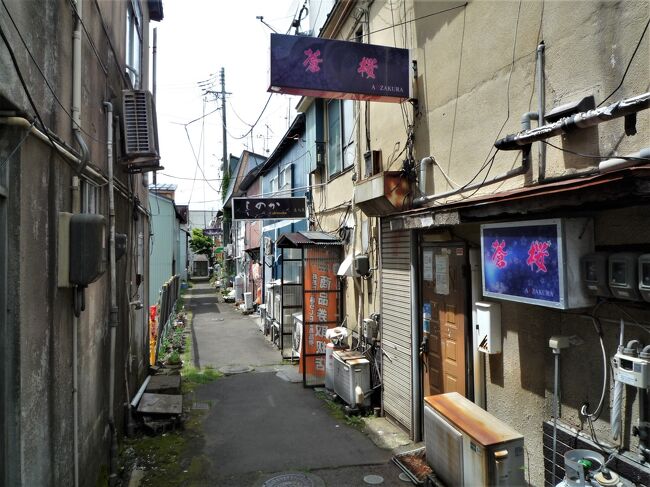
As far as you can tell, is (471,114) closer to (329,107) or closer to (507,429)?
(507,429)

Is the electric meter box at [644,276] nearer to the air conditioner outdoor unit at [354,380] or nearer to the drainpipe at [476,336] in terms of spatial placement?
the drainpipe at [476,336]

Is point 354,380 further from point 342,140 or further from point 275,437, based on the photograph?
point 342,140

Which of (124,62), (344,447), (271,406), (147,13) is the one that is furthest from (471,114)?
(147,13)

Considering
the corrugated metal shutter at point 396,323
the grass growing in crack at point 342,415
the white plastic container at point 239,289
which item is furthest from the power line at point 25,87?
the white plastic container at point 239,289

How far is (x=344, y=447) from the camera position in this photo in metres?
6.85

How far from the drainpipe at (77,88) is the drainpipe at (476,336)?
4.61 meters

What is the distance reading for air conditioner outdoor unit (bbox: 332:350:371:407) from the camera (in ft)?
26.7

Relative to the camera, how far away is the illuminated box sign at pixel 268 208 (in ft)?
41.9

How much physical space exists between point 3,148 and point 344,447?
6.02m

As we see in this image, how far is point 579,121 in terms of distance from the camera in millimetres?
3664

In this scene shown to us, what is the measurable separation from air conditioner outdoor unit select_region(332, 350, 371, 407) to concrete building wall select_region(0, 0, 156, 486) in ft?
13.7

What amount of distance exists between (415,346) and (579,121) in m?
4.25

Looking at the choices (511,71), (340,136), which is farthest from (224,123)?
(511,71)

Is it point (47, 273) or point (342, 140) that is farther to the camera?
point (342, 140)
